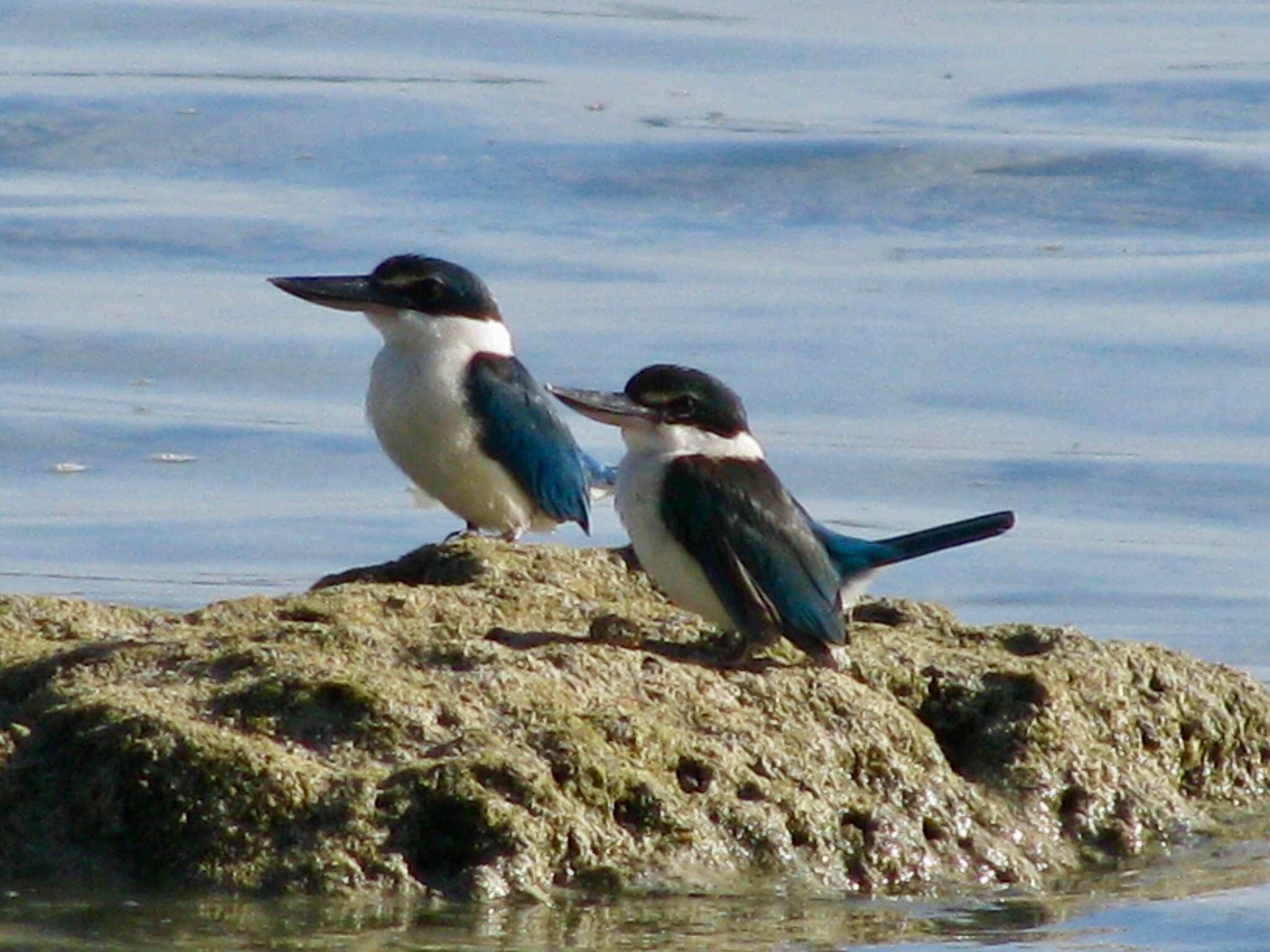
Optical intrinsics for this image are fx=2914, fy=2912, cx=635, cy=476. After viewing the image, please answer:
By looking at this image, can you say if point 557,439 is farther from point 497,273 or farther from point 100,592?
point 497,273

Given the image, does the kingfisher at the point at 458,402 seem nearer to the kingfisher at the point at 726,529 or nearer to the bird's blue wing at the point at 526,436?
the bird's blue wing at the point at 526,436

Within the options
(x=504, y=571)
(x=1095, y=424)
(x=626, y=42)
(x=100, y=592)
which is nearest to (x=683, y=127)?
(x=626, y=42)

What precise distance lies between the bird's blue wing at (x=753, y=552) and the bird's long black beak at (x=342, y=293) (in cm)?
189

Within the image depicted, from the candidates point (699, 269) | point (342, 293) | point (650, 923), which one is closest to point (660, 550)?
point (650, 923)

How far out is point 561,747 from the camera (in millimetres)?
5828

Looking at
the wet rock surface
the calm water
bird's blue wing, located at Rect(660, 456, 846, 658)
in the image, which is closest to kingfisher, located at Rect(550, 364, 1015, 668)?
bird's blue wing, located at Rect(660, 456, 846, 658)

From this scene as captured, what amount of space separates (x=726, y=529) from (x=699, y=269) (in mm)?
8761

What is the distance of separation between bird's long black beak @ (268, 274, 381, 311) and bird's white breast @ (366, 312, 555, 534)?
0.06 metres

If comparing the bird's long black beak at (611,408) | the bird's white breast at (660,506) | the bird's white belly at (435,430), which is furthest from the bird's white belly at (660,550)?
the bird's white belly at (435,430)

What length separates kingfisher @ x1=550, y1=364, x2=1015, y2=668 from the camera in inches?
261

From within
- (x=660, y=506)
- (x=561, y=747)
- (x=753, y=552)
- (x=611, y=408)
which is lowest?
(x=561, y=747)

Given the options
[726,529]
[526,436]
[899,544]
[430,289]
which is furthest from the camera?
[430,289]

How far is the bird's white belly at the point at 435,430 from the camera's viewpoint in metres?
8.28

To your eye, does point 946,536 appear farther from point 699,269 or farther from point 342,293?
point 699,269
